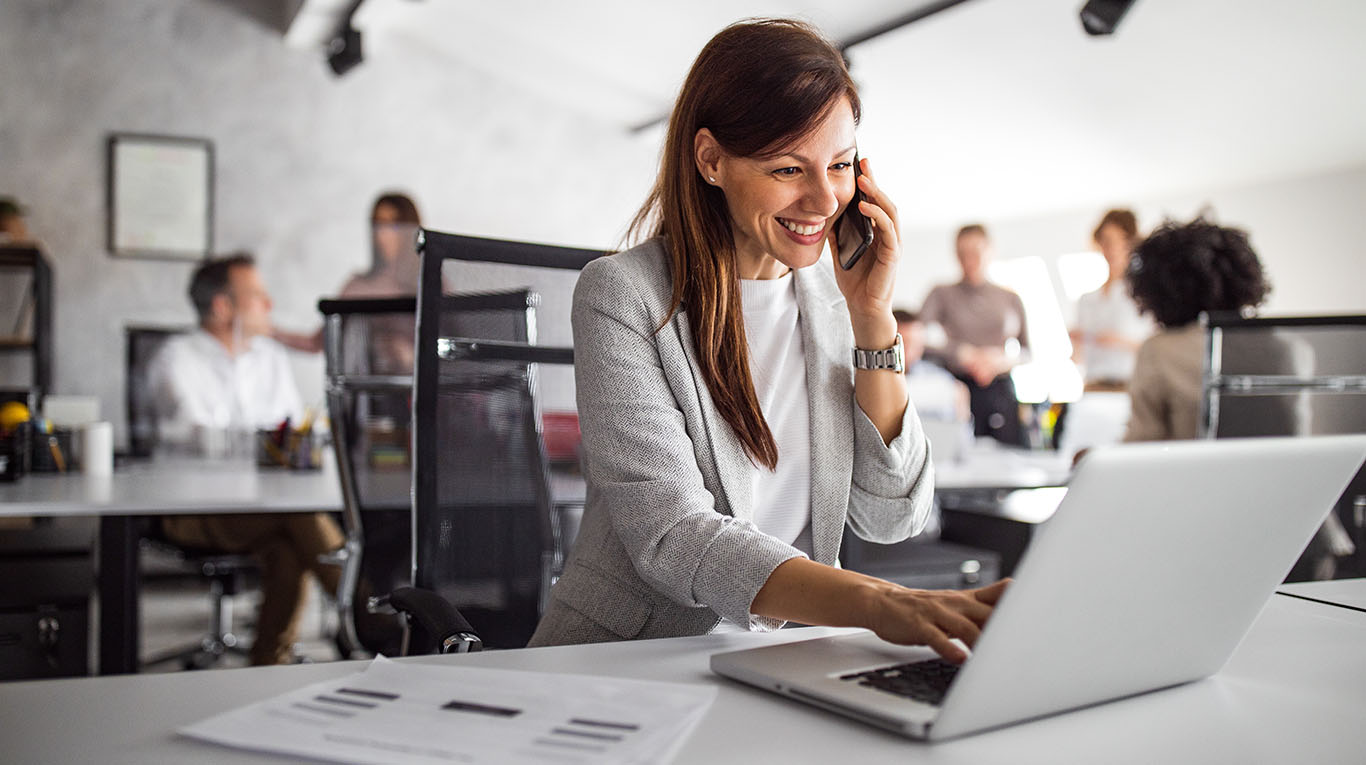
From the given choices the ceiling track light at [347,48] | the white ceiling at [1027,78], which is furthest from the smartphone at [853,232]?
the ceiling track light at [347,48]

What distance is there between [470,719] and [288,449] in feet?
8.28

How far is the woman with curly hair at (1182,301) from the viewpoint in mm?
2752

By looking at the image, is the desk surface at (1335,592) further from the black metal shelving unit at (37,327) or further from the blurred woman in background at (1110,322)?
the black metal shelving unit at (37,327)

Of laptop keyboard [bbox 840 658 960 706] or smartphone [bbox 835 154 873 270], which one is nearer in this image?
laptop keyboard [bbox 840 658 960 706]

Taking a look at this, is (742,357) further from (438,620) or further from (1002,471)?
(1002,471)

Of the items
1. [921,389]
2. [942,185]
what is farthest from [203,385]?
[942,185]

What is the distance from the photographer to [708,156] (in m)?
1.26

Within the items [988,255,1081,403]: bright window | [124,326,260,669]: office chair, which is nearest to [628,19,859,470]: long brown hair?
[124,326,260,669]: office chair

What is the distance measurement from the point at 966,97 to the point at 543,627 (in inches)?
213

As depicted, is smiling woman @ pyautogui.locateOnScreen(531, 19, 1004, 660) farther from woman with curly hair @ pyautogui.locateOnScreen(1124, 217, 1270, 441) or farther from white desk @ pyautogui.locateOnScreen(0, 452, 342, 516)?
woman with curly hair @ pyautogui.locateOnScreen(1124, 217, 1270, 441)

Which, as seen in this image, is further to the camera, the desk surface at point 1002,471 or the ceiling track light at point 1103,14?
the ceiling track light at point 1103,14

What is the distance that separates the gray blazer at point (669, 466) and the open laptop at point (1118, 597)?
26 centimetres

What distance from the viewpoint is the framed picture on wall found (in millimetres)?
6043

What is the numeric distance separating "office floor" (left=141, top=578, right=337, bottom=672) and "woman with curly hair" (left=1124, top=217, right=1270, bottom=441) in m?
2.55
